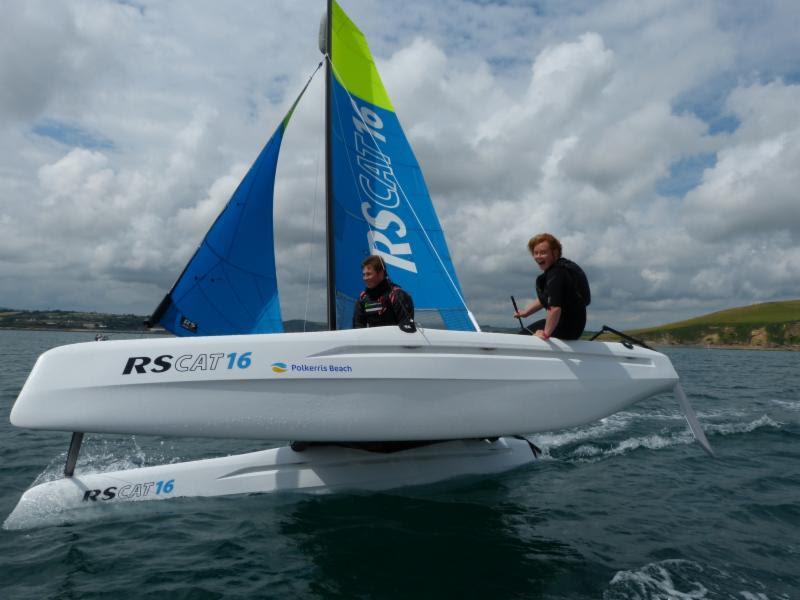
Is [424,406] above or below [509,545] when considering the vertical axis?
above

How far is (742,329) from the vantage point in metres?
95.4

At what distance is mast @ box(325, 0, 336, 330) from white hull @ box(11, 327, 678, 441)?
6.51ft

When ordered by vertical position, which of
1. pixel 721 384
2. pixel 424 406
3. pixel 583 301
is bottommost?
pixel 721 384

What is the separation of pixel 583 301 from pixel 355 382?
203cm

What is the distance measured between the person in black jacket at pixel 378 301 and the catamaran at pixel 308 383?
0.60m

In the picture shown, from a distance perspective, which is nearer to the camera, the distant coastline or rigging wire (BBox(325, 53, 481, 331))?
rigging wire (BBox(325, 53, 481, 331))

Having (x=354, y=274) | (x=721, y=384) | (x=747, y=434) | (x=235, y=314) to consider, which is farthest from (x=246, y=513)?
(x=721, y=384)

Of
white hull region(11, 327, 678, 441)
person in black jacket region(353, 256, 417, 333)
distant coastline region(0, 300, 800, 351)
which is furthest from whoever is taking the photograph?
distant coastline region(0, 300, 800, 351)

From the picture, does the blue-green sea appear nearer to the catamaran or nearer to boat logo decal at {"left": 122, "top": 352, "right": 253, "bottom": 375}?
the catamaran

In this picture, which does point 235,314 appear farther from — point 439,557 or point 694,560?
point 694,560

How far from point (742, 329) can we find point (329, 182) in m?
109

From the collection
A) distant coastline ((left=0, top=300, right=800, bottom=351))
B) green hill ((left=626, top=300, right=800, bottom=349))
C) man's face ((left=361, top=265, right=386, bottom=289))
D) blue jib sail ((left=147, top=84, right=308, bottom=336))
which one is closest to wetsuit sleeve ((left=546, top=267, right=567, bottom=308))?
man's face ((left=361, top=265, right=386, bottom=289))

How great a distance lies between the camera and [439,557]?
3492mm

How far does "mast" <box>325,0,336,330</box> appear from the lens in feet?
19.4
